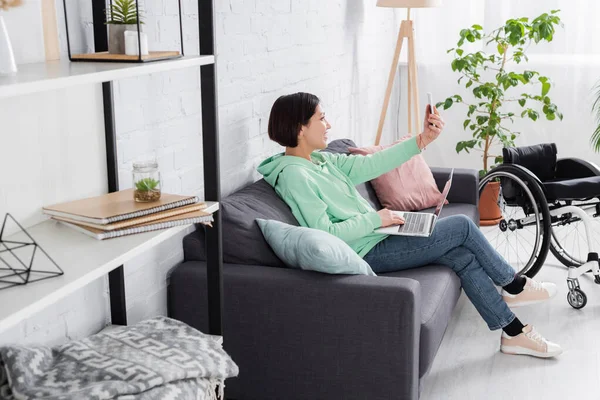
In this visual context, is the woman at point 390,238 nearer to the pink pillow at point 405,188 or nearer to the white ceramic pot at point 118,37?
the pink pillow at point 405,188

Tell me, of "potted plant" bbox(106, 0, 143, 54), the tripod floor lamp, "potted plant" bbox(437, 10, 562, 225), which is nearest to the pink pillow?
the tripod floor lamp

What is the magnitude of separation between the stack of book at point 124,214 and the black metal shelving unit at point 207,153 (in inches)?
4.7

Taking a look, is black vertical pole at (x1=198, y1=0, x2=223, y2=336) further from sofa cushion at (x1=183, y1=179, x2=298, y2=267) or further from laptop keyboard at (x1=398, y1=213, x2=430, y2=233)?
laptop keyboard at (x1=398, y1=213, x2=430, y2=233)

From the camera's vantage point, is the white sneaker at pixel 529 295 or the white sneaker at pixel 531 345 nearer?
the white sneaker at pixel 531 345

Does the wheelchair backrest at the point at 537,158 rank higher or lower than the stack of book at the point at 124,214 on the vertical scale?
lower

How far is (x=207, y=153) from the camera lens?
6.60ft

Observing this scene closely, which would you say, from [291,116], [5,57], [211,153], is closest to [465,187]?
[291,116]

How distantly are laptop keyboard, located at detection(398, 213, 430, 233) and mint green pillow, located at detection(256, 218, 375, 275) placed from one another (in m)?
0.42

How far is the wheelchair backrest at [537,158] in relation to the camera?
378 centimetres

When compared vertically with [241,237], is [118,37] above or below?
Answer: above

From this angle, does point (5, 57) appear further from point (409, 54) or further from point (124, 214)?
point (409, 54)

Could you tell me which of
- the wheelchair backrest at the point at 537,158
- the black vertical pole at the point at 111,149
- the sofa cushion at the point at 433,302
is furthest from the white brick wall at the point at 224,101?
the wheelchair backrest at the point at 537,158

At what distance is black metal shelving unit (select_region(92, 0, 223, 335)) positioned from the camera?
6.31 ft

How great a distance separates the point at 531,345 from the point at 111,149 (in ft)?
5.79
